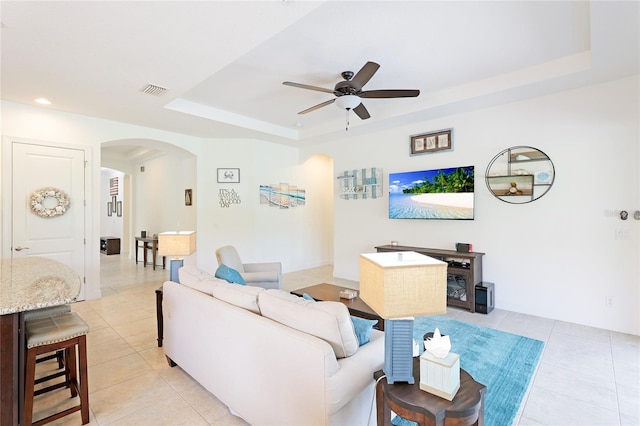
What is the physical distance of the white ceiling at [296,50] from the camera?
2258 mm

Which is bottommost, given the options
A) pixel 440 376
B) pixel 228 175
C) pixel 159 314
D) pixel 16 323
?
pixel 159 314

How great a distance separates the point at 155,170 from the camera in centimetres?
793

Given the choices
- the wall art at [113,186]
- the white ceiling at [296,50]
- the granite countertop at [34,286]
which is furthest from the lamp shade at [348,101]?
the wall art at [113,186]

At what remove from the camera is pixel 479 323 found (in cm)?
362

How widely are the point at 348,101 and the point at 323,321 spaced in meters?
2.62

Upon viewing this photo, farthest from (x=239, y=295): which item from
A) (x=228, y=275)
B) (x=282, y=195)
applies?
(x=282, y=195)

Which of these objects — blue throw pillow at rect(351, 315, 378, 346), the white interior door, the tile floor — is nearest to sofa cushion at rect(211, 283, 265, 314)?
blue throw pillow at rect(351, 315, 378, 346)

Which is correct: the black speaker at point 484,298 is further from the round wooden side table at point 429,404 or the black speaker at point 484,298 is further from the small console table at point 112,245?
the small console table at point 112,245

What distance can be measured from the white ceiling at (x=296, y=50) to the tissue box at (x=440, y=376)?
2245 millimetres

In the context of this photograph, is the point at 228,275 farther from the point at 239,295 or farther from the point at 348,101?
the point at 348,101

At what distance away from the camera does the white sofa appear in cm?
143

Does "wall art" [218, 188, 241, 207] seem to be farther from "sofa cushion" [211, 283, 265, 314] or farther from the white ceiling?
"sofa cushion" [211, 283, 265, 314]

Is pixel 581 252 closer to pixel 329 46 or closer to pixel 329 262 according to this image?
pixel 329 46

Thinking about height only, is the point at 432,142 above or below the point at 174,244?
above
